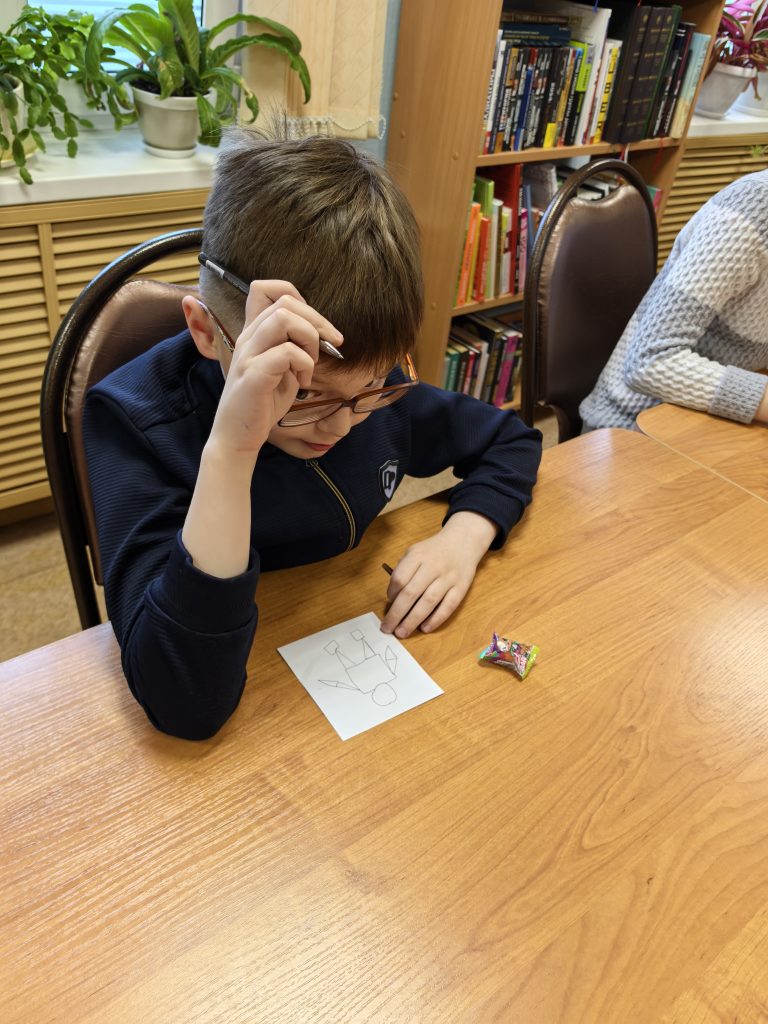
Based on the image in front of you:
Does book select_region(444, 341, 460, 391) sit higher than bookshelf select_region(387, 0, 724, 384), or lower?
lower

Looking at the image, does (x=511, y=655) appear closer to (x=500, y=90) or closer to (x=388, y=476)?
(x=388, y=476)

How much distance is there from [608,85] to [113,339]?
77.8 inches

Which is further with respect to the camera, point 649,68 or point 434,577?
point 649,68

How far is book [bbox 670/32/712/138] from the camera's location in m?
2.40

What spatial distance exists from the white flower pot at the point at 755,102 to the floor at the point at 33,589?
7.59ft

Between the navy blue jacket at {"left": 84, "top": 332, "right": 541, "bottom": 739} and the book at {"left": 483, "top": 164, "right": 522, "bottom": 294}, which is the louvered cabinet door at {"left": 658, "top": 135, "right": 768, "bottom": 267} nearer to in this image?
the book at {"left": 483, "top": 164, "right": 522, "bottom": 294}

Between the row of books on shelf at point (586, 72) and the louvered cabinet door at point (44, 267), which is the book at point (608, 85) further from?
the louvered cabinet door at point (44, 267)

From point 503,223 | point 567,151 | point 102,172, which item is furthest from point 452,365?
point 102,172

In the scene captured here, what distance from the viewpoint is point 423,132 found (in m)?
2.06

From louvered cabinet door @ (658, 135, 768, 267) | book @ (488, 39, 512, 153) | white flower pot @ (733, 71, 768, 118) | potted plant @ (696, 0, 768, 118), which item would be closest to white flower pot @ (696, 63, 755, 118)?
potted plant @ (696, 0, 768, 118)

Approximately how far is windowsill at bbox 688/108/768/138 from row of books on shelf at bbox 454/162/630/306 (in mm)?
505

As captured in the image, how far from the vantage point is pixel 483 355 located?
2.53 metres

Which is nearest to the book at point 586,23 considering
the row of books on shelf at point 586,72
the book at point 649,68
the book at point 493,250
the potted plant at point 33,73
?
the row of books on shelf at point 586,72

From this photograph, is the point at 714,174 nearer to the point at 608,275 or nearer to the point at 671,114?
the point at 671,114
